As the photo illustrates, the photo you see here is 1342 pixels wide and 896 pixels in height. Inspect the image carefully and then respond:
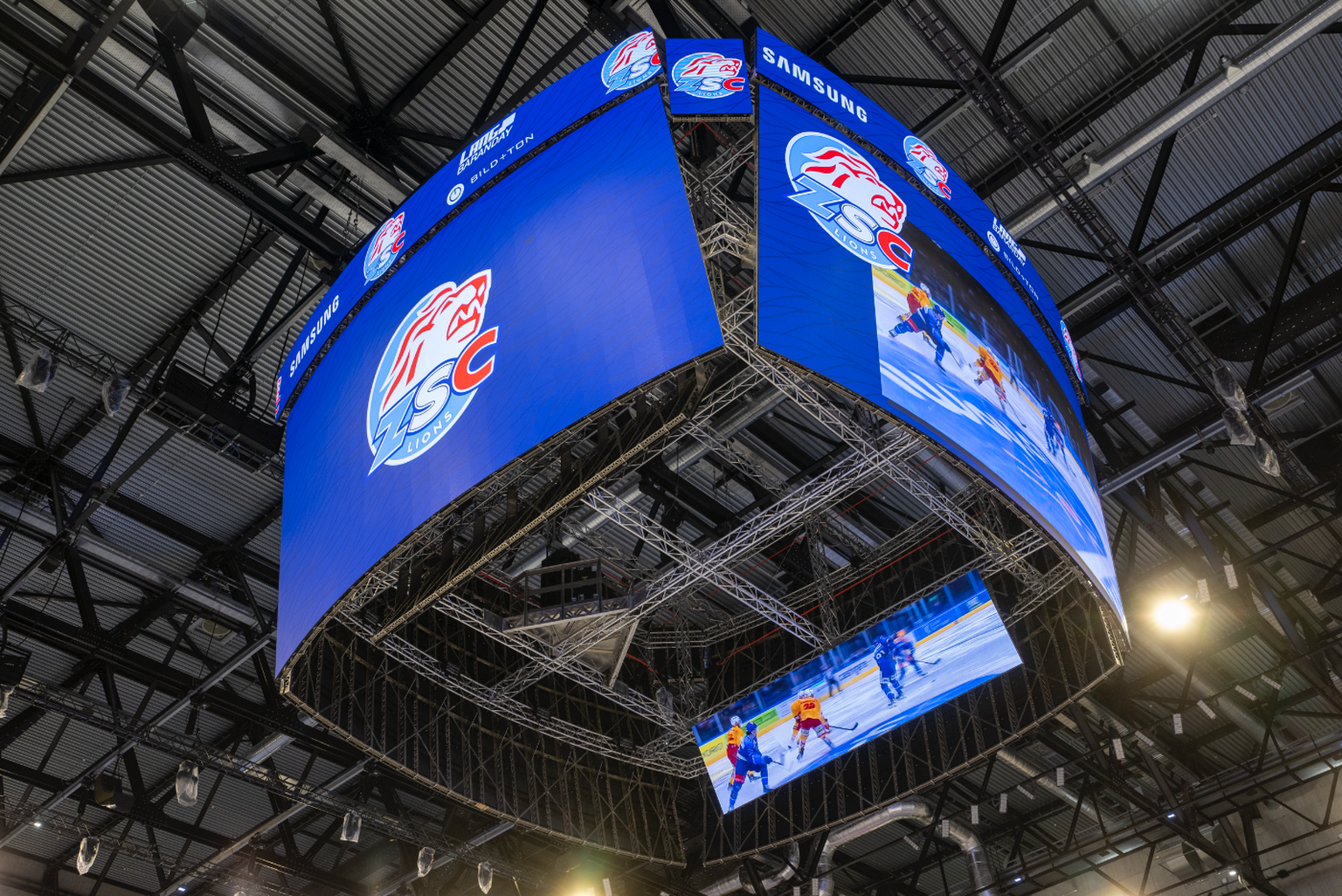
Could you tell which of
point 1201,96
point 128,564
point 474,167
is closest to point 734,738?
point 474,167

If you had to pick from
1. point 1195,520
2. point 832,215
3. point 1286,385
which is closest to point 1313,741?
point 1195,520

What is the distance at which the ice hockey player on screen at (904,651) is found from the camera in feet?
43.0

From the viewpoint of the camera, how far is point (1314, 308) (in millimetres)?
14484

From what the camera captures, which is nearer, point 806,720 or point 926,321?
point 926,321

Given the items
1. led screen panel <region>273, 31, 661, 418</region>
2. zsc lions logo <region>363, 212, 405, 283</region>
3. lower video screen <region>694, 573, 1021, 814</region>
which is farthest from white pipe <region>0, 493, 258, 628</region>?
lower video screen <region>694, 573, 1021, 814</region>

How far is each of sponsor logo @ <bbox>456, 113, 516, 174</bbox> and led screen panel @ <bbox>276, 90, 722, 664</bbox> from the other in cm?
70

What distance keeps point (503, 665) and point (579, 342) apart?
24.2 feet

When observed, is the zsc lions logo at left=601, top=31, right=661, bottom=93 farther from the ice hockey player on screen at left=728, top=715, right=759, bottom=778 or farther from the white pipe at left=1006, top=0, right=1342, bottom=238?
the ice hockey player on screen at left=728, top=715, right=759, bottom=778

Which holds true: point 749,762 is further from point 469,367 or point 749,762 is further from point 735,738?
point 469,367

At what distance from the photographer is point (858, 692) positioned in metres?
13.4

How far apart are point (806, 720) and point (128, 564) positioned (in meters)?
11.4

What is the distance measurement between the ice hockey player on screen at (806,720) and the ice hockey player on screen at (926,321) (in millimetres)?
6095

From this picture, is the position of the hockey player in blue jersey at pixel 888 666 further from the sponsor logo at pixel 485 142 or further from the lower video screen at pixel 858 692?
the sponsor logo at pixel 485 142

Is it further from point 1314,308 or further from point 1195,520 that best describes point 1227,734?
point 1314,308
